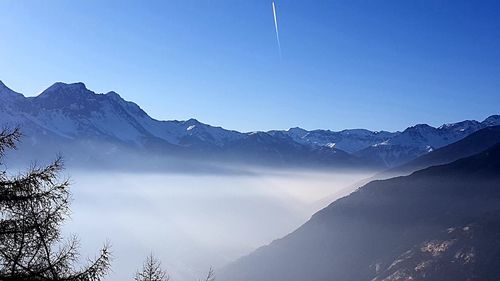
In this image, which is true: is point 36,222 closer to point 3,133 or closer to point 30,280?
point 30,280

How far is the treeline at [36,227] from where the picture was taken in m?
11.4

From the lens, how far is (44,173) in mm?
12359

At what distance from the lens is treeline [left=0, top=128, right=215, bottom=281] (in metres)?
11.4

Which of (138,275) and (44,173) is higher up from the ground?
(44,173)

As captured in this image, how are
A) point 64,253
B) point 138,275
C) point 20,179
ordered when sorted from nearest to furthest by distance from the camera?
point 20,179
point 64,253
point 138,275

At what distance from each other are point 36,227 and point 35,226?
51 mm

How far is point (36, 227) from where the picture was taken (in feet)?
39.3

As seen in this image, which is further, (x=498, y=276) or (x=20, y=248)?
(x=498, y=276)

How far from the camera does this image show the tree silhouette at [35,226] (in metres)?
11.4

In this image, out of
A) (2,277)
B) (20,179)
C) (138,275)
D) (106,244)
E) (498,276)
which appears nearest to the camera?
(2,277)

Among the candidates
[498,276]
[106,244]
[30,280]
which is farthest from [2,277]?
[498,276]

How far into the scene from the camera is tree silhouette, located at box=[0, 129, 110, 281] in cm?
1141

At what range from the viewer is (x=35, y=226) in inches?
470

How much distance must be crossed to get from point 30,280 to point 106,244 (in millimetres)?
3169
